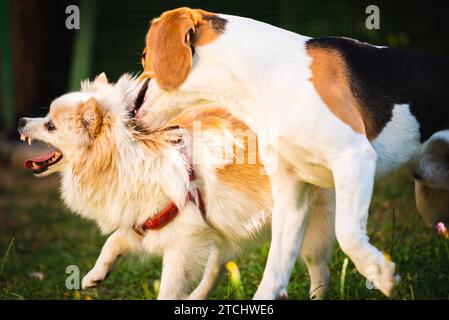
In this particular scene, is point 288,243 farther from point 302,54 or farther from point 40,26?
point 40,26

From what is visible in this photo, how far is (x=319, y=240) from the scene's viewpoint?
4.48 m

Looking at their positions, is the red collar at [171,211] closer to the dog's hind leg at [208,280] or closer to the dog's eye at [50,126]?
the dog's hind leg at [208,280]

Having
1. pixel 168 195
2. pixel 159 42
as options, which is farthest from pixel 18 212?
pixel 159 42

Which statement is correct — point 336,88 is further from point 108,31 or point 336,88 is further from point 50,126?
point 108,31

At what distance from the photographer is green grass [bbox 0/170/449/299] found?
15.2 ft

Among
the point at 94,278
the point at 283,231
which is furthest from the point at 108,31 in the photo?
the point at 283,231

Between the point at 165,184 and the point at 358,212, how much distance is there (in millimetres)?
1216

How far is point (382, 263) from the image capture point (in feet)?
11.5

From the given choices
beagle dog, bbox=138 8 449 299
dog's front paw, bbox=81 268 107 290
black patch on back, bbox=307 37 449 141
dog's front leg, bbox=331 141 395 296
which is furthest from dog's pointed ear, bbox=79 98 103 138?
dog's front leg, bbox=331 141 395 296

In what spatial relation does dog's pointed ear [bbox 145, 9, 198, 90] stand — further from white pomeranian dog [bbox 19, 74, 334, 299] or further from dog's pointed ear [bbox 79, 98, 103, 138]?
dog's pointed ear [bbox 79, 98, 103, 138]

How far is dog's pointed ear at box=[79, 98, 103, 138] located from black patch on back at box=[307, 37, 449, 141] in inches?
51.4

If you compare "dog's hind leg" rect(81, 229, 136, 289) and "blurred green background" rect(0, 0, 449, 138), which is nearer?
"dog's hind leg" rect(81, 229, 136, 289)

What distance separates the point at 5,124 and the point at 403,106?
7525mm

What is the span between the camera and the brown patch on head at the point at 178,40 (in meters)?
3.72
